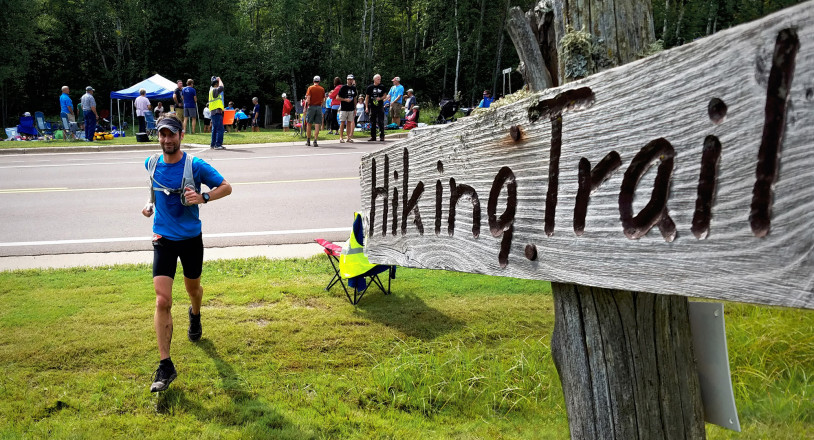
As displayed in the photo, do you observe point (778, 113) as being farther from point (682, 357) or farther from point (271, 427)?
point (271, 427)

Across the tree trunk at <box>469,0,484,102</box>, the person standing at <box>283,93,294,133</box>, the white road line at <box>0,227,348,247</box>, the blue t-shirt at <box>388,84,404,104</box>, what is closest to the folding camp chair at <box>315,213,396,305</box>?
the white road line at <box>0,227,348,247</box>

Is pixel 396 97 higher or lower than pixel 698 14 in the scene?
lower

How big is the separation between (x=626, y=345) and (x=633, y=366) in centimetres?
5

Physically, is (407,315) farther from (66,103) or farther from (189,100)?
(66,103)

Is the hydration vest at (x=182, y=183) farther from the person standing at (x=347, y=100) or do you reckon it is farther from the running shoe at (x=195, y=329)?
the person standing at (x=347, y=100)

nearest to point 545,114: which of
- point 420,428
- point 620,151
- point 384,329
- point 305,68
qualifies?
point 620,151

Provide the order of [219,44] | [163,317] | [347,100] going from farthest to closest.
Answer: [219,44]
[347,100]
[163,317]

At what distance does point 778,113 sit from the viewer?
0.90 meters

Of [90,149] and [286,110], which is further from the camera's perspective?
[286,110]

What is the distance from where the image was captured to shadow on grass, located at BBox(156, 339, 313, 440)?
343 centimetres

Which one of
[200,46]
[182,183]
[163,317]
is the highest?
[200,46]

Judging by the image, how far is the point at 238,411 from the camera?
3.68 m

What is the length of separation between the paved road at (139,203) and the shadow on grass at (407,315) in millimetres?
2194

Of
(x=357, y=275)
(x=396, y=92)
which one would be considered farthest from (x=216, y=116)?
(x=357, y=275)
